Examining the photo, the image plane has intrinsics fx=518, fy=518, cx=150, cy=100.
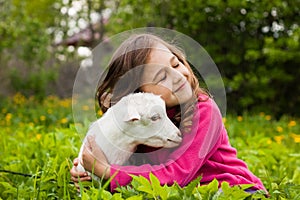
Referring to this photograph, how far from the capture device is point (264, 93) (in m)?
8.22

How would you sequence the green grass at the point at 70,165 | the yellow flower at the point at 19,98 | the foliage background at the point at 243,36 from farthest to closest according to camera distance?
the yellow flower at the point at 19,98 < the foliage background at the point at 243,36 < the green grass at the point at 70,165

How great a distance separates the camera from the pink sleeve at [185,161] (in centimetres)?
198

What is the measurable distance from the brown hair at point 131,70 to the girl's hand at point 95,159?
17cm

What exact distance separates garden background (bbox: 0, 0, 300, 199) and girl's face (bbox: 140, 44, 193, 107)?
11.5 inches

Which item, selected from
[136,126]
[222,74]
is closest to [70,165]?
[136,126]

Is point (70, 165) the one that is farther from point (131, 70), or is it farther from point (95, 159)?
point (131, 70)

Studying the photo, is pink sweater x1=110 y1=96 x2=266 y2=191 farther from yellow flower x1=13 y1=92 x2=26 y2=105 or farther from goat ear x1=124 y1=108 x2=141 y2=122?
yellow flower x1=13 y1=92 x2=26 y2=105

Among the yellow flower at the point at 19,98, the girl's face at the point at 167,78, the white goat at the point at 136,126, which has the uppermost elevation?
the girl's face at the point at 167,78

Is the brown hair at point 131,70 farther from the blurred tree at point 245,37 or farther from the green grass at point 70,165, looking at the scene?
the blurred tree at point 245,37

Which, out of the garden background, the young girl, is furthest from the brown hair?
the garden background

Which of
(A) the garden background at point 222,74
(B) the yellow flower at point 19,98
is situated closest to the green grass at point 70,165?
(A) the garden background at point 222,74

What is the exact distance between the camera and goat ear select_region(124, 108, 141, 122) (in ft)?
5.59

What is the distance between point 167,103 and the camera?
1.91 m

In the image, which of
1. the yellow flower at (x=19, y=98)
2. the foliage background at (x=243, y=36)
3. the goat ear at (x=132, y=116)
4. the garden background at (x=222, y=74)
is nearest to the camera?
the goat ear at (x=132, y=116)
